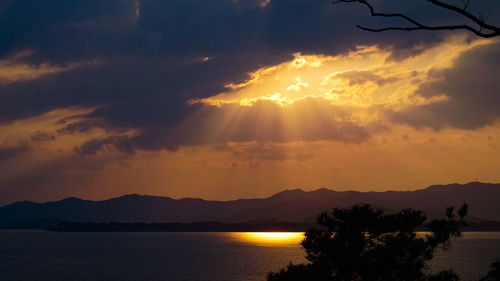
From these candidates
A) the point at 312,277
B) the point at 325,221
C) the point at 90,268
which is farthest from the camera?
the point at 90,268

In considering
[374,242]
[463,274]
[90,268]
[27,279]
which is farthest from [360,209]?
[90,268]

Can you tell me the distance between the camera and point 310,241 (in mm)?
36906

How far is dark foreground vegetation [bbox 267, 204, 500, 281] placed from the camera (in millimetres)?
35656

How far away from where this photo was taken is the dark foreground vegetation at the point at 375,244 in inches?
1404

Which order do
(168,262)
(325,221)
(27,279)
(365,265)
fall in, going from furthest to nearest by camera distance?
(168,262), (27,279), (325,221), (365,265)

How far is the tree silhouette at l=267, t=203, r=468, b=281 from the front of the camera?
35.7 metres

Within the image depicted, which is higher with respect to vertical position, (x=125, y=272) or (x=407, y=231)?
(x=407, y=231)

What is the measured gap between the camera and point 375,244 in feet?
123

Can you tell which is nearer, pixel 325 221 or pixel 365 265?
pixel 365 265

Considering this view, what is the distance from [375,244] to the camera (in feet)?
123

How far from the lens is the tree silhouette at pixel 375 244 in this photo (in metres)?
35.7

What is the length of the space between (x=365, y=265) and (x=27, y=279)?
4582 inches

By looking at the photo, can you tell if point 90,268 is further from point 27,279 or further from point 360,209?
point 360,209

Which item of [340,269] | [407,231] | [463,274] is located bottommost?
[463,274]
